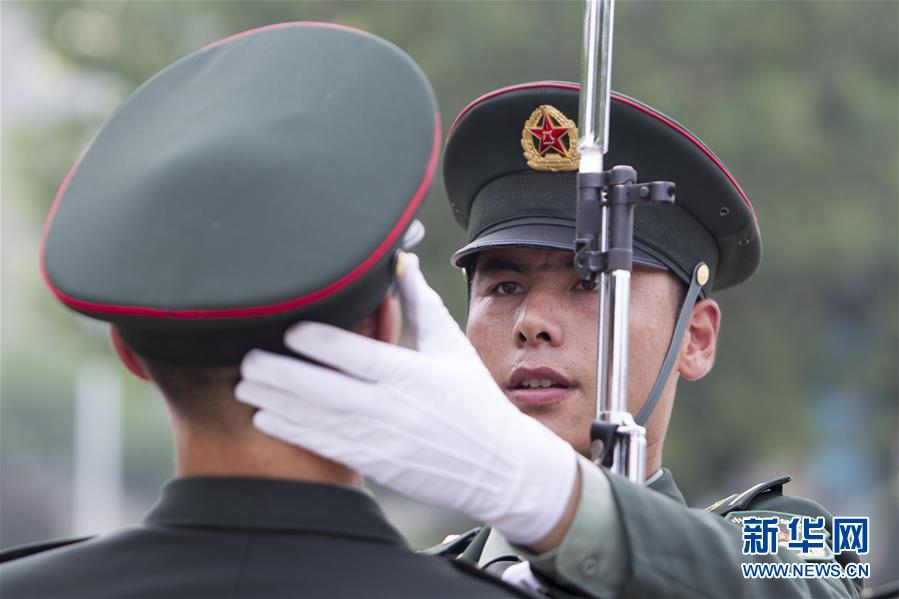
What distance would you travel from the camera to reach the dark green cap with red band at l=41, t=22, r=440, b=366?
1900 mm

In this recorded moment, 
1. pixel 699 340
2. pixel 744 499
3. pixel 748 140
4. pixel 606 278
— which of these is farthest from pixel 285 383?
pixel 748 140

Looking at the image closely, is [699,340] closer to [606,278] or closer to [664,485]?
[664,485]

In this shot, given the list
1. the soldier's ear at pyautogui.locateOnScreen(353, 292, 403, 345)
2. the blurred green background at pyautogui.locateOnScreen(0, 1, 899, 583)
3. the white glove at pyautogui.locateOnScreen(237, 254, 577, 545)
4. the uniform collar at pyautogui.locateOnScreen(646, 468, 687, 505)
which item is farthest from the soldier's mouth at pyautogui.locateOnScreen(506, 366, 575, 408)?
the blurred green background at pyautogui.locateOnScreen(0, 1, 899, 583)

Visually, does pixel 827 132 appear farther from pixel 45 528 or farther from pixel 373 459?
pixel 373 459

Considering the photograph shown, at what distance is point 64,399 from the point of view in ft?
88.0

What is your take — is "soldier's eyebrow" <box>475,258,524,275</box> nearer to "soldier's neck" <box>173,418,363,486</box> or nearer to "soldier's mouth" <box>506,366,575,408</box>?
"soldier's mouth" <box>506,366,575,408</box>

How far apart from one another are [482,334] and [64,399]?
24.5m

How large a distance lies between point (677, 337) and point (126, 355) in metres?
1.60

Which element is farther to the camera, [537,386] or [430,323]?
[537,386]

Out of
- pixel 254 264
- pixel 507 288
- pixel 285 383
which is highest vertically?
pixel 507 288

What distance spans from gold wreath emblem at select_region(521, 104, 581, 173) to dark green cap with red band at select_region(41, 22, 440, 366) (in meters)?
1.31

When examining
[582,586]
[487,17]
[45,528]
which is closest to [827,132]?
[487,17]

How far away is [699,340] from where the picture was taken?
358cm

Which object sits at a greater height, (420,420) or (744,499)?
(744,499)
